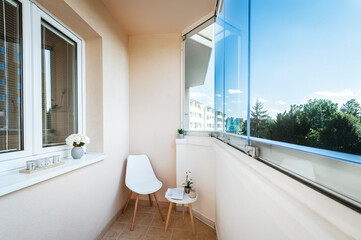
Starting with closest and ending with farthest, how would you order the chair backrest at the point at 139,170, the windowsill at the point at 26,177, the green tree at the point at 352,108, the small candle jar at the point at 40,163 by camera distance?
1. the green tree at the point at 352,108
2. the windowsill at the point at 26,177
3. the small candle jar at the point at 40,163
4. the chair backrest at the point at 139,170

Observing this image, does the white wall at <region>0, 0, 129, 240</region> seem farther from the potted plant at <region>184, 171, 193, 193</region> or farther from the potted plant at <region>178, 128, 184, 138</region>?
the potted plant at <region>184, 171, 193, 193</region>

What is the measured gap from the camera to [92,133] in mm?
1823

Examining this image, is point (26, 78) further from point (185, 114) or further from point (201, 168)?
point (201, 168)

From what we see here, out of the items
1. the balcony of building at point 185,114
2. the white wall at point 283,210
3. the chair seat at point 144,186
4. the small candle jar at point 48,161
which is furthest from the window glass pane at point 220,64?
the small candle jar at point 48,161

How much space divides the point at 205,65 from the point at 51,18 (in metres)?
1.81

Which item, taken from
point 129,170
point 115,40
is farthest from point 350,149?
point 115,40

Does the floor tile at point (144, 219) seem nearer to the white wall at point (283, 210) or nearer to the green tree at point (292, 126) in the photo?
the white wall at point (283, 210)

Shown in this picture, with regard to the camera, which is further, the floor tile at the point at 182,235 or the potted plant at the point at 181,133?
the potted plant at the point at 181,133

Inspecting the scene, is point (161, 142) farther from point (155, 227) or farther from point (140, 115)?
point (155, 227)

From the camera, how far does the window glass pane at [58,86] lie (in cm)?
137

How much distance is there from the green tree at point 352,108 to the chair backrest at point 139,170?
90.1 inches

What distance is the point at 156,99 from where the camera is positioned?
2477 mm

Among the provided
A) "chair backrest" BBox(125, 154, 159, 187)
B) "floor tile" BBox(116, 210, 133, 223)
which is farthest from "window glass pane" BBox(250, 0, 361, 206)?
"floor tile" BBox(116, 210, 133, 223)

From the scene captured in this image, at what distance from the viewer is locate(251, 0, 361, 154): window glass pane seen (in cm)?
26
